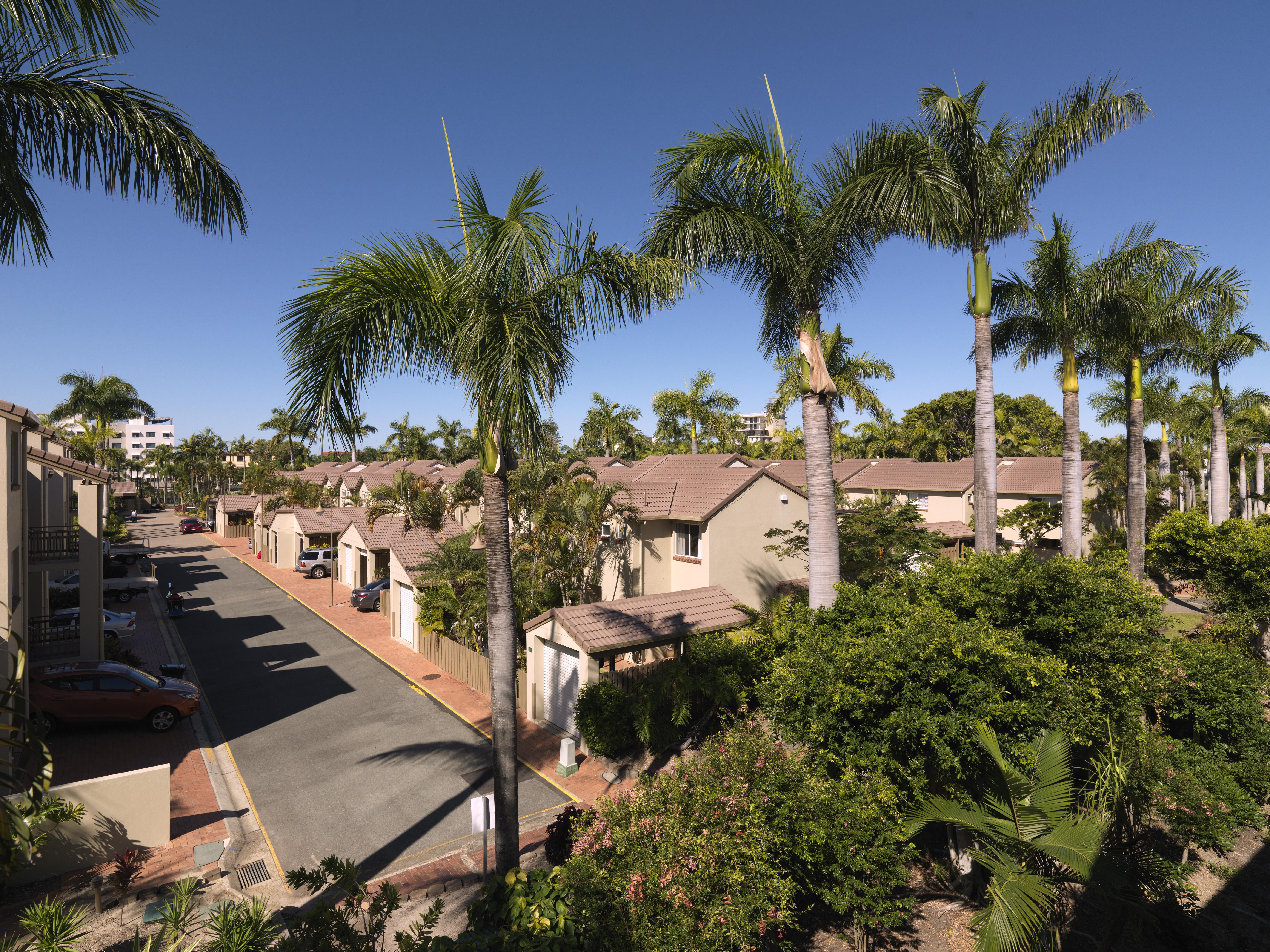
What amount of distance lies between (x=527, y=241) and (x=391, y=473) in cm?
4667

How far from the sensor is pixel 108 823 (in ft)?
36.3

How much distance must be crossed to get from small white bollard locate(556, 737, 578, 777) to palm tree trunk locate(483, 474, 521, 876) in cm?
585

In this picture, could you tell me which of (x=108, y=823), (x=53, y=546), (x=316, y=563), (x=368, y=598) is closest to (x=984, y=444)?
(x=108, y=823)

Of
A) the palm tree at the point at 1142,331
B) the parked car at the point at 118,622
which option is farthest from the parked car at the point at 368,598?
the palm tree at the point at 1142,331

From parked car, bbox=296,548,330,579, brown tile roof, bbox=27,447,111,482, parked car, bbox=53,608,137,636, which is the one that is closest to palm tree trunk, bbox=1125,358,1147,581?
brown tile roof, bbox=27,447,111,482

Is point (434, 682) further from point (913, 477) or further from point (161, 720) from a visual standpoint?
point (913, 477)

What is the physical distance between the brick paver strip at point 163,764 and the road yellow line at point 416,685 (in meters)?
5.40

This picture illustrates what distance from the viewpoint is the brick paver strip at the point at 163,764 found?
438 inches

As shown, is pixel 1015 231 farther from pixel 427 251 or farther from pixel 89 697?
pixel 89 697

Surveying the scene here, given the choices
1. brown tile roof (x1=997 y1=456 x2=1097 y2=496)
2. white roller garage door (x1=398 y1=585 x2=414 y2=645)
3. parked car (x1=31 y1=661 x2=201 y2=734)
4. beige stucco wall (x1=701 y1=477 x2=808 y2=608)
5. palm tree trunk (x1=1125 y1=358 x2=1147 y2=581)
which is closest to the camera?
parked car (x1=31 y1=661 x2=201 y2=734)

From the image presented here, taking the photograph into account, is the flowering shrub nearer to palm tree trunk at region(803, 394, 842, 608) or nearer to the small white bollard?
palm tree trunk at region(803, 394, 842, 608)

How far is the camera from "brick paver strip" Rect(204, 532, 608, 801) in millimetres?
14656

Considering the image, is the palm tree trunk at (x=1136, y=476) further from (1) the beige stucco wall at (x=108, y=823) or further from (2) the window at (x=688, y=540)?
(1) the beige stucco wall at (x=108, y=823)

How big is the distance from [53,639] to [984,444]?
79.1 ft
